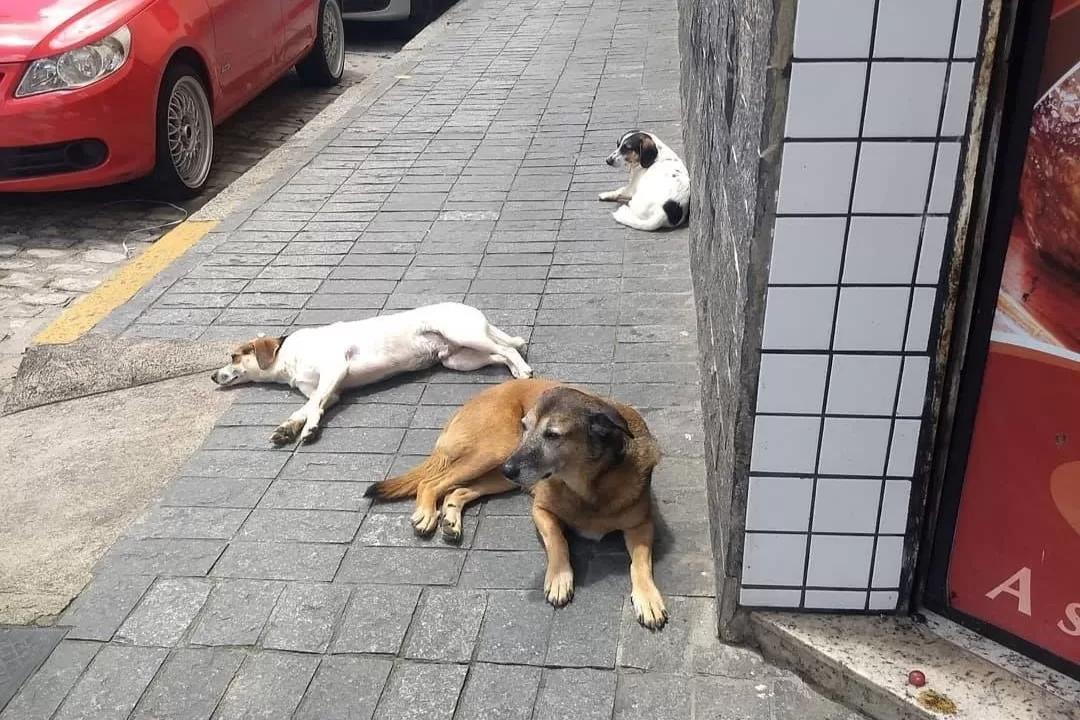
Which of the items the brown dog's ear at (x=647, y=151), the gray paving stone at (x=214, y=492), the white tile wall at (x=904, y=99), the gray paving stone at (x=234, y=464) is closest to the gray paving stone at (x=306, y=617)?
the gray paving stone at (x=214, y=492)

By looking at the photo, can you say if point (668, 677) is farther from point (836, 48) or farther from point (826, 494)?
point (836, 48)

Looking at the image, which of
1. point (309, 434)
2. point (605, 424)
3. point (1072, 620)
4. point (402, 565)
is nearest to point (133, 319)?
point (309, 434)

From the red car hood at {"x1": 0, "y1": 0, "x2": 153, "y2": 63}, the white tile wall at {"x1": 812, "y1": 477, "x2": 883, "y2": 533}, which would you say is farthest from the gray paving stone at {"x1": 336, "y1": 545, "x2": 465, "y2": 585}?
the red car hood at {"x1": 0, "y1": 0, "x2": 153, "y2": 63}

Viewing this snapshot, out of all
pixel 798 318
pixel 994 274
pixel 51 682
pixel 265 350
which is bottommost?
pixel 51 682

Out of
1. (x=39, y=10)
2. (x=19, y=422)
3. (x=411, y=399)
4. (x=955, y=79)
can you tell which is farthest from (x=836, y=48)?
(x=39, y=10)

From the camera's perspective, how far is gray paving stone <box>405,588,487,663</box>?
3.01 meters

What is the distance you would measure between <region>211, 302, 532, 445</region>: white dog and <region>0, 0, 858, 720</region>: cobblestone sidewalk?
3.8 inches

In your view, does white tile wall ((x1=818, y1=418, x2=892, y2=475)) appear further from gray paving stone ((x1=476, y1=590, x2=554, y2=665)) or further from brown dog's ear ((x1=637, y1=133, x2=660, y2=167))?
brown dog's ear ((x1=637, y1=133, x2=660, y2=167))

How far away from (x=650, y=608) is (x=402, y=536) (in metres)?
1.00

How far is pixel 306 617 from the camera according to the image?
Answer: 10.5 feet

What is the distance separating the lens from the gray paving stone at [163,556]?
347 centimetres

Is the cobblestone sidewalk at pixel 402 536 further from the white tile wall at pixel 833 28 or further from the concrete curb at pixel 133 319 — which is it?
the white tile wall at pixel 833 28

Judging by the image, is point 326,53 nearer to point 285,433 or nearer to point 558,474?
point 285,433

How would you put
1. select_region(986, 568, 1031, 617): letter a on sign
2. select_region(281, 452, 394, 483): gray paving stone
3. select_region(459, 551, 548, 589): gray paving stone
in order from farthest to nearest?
select_region(281, 452, 394, 483): gray paving stone
select_region(459, 551, 548, 589): gray paving stone
select_region(986, 568, 1031, 617): letter a on sign
